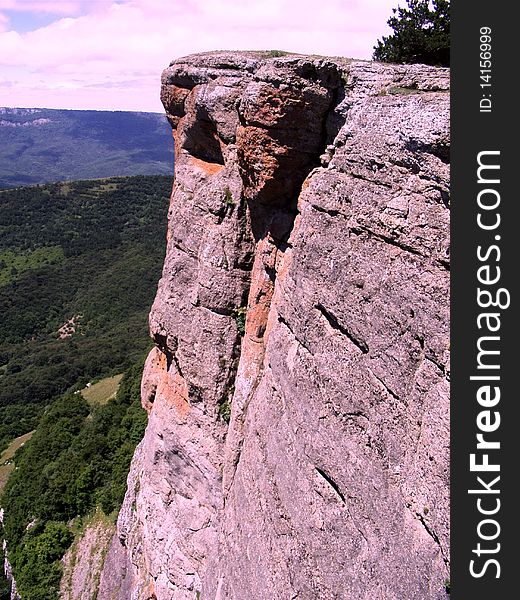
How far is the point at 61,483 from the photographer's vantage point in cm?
2941

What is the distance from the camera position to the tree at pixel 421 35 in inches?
720

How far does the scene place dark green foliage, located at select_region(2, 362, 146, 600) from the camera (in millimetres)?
26359

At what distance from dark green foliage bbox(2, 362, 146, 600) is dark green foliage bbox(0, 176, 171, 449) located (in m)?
24.2

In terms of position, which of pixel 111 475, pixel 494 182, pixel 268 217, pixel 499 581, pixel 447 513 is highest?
pixel 494 182

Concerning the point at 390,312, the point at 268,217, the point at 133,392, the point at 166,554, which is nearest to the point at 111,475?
the point at 133,392

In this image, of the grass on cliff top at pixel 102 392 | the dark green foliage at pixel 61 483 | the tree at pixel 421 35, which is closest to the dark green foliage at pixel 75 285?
the grass on cliff top at pixel 102 392

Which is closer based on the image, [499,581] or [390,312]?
[499,581]

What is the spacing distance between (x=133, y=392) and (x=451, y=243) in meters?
33.3

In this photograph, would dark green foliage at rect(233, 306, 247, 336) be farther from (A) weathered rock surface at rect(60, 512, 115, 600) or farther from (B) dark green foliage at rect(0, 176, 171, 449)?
(B) dark green foliage at rect(0, 176, 171, 449)

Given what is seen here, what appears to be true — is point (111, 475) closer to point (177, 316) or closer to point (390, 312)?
point (177, 316)

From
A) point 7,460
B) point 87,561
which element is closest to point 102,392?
point 7,460

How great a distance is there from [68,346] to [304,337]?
291 ft

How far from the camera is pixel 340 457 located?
10.3 metres

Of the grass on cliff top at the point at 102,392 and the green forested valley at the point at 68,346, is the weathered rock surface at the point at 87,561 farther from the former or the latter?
the grass on cliff top at the point at 102,392
